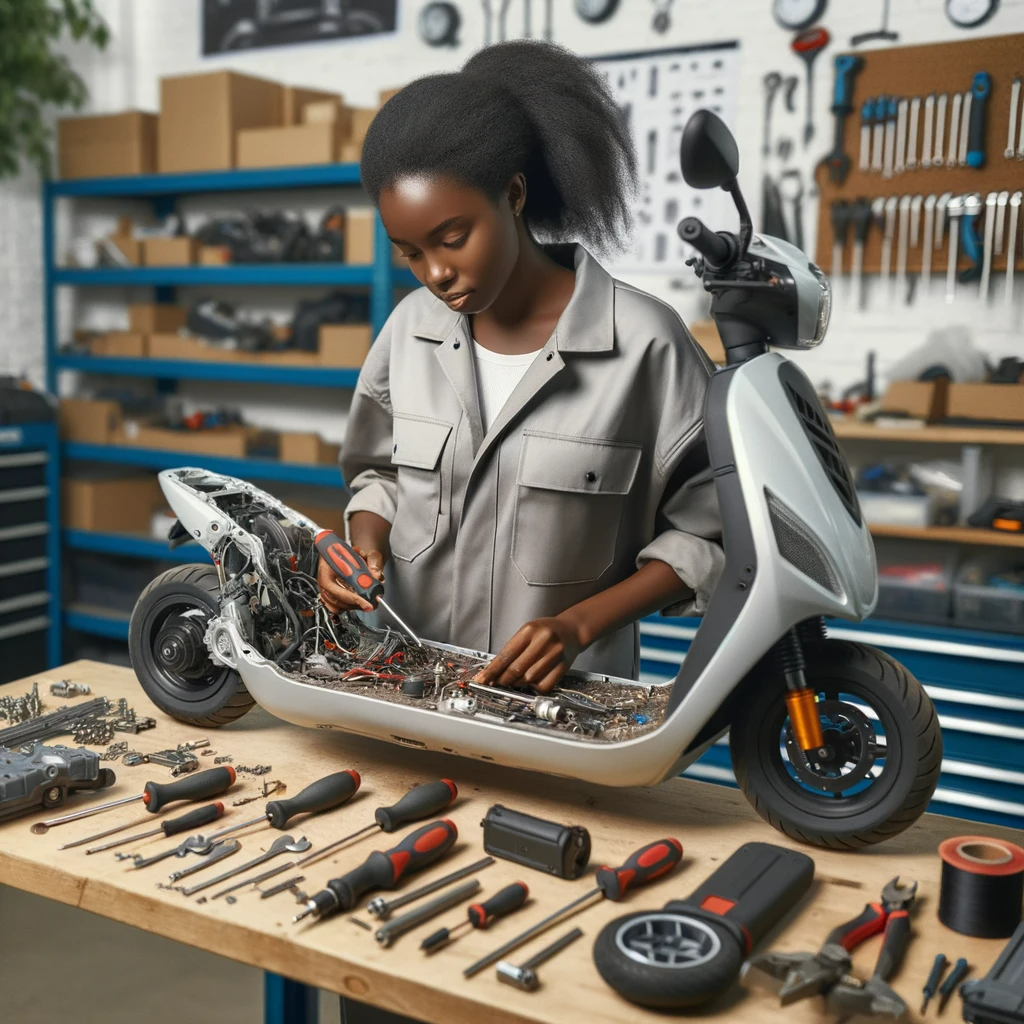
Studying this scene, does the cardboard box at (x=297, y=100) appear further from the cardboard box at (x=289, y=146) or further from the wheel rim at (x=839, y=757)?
the wheel rim at (x=839, y=757)

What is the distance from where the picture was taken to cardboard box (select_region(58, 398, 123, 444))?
157 inches

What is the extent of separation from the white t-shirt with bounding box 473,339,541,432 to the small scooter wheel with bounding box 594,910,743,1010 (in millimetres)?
768

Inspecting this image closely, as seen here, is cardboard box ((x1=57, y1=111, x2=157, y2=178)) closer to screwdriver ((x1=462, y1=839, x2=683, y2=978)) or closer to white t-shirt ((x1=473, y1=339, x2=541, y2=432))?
white t-shirt ((x1=473, y1=339, x2=541, y2=432))

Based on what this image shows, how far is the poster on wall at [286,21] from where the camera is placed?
3.86 m

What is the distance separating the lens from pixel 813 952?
1.00 m

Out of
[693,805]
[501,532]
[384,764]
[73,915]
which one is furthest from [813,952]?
[73,915]

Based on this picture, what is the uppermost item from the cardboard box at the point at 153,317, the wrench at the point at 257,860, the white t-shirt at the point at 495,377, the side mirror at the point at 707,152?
the side mirror at the point at 707,152

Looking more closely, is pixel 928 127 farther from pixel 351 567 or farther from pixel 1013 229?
pixel 351 567

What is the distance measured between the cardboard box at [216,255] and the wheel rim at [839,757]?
3073 millimetres

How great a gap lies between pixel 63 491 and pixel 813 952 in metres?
3.64

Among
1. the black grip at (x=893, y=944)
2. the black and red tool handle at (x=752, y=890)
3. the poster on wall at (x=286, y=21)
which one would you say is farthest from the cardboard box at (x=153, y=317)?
the black grip at (x=893, y=944)

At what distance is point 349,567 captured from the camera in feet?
4.78

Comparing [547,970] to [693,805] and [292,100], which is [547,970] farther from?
[292,100]

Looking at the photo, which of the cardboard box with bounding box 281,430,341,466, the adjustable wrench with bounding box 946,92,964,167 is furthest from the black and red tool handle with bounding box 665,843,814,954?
the cardboard box with bounding box 281,430,341,466
